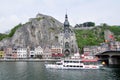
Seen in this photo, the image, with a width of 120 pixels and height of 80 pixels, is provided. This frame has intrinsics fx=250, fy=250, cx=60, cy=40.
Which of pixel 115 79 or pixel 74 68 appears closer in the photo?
pixel 115 79

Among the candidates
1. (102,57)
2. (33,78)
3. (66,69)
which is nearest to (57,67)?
(66,69)

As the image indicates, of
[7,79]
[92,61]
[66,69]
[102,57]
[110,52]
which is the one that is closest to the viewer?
[7,79]

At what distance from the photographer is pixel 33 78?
247 ft

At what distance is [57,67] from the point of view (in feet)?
350

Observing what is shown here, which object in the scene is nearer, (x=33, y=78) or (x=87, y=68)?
(x=33, y=78)

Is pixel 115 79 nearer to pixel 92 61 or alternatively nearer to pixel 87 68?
pixel 87 68

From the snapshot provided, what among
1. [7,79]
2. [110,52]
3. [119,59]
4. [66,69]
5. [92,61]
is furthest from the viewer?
[119,59]

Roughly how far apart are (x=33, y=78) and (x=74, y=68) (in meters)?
33.1

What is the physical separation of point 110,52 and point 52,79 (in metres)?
68.9

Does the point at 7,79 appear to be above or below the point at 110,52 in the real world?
below

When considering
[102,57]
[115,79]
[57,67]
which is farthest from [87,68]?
[102,57]

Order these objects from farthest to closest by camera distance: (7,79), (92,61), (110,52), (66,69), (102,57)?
(102,57) → (110,52) → (92,61) → (66,69) → (7,79)

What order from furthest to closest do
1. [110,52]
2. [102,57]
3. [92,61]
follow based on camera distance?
[102,57], [110,52], [92,61]

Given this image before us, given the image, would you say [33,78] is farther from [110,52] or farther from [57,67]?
[110,52]
